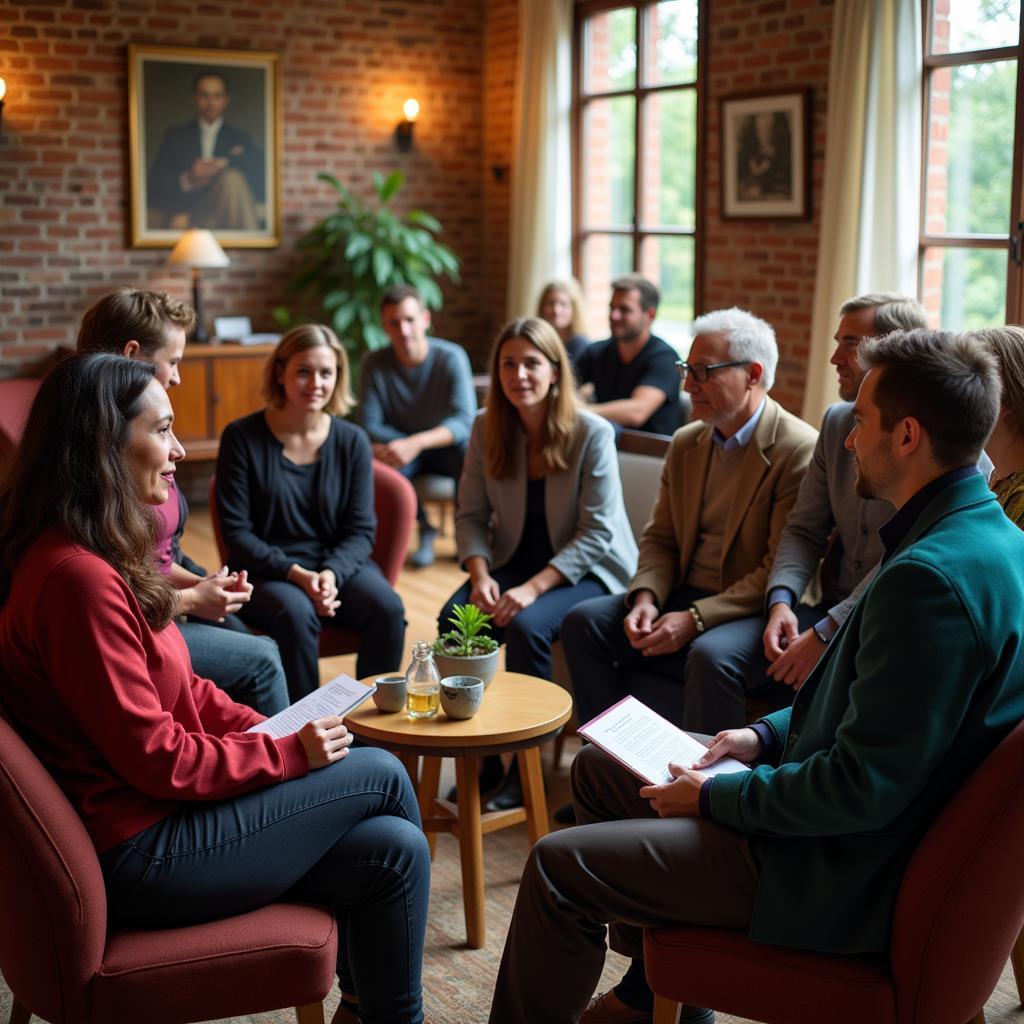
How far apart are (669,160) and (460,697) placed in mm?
4884

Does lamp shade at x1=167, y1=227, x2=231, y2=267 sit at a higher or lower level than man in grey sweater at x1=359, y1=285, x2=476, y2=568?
higher

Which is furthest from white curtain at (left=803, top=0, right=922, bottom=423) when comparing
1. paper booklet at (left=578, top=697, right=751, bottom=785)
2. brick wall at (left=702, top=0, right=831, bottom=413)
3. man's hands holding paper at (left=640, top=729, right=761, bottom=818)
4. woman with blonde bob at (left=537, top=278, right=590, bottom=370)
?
man's hands holding paper at (left=640, top=729, right=761, bottom=818)

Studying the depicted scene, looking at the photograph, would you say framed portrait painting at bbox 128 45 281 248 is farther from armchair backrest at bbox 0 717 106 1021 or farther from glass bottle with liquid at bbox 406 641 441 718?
armchair backrest at bbox 0 717 106 1021

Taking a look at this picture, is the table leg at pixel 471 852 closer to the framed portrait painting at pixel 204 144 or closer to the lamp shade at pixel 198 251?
the lamp shade at pixel 198 251

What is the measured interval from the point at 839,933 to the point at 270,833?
85 centimetres

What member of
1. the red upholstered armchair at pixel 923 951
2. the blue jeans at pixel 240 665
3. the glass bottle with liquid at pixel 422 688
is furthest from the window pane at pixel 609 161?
the red upholstered armchair at pixel 923 951

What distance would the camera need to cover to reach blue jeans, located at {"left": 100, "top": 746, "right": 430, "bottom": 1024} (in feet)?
6.06

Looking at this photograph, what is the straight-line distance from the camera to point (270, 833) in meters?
1.92

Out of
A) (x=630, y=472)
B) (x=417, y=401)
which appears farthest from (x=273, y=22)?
(x=630, y=472)

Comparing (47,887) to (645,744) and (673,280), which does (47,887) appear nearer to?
(645,744)

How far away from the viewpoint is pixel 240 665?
3125 mm

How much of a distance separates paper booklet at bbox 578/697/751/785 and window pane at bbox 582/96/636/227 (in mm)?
5378

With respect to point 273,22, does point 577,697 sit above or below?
below

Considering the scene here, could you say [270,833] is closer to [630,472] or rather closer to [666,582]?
[666,582]
